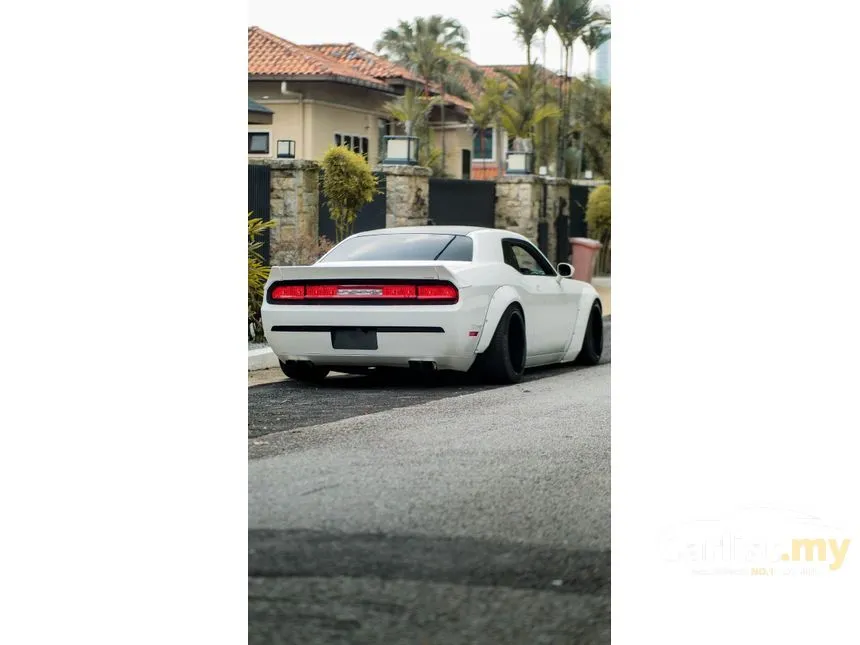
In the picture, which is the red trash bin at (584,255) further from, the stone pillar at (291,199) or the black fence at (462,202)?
the stone pillar at (291,199)

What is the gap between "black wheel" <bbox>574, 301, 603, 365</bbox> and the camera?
10.0 meters

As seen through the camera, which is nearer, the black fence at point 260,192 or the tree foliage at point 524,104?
the black fence at point 260,192

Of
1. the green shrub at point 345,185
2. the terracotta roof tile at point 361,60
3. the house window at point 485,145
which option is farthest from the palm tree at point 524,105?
the green shrub at point 345,185

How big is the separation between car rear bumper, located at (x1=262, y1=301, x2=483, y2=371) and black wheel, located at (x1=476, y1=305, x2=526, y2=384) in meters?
0.16

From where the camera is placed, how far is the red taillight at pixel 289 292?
26.9 ft

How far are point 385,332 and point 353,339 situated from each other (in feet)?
0.80

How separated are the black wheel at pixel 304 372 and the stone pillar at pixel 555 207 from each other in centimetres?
1129
